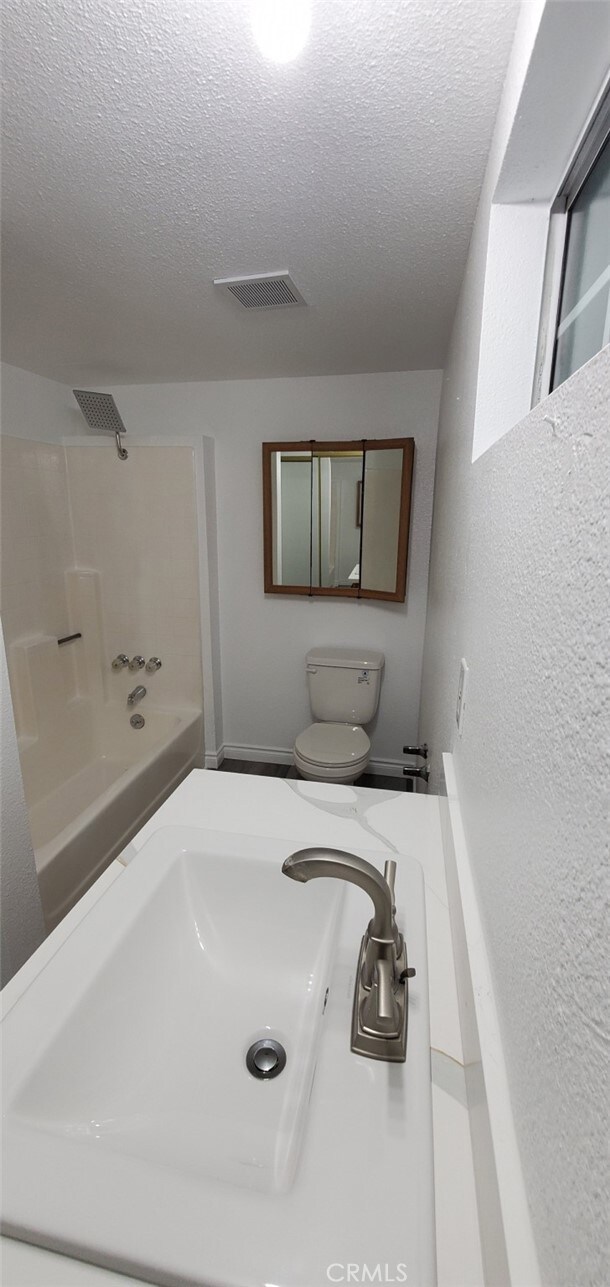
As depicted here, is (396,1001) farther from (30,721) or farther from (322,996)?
(30,721)

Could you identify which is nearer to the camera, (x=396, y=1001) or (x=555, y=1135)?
(x=555, y=1135)

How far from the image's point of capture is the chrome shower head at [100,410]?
7.01 ft

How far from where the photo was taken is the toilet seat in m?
2.12

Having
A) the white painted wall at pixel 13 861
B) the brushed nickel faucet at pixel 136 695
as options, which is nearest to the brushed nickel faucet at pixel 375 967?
the white painted wall at pixel 13 861

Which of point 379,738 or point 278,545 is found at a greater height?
point 278,545

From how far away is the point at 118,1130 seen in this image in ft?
1.89

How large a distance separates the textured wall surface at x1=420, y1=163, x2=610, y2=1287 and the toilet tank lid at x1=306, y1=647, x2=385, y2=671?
181 centimetres

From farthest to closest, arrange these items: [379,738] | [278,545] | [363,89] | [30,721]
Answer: [379,738], [278,545], [30,721], [363,89]

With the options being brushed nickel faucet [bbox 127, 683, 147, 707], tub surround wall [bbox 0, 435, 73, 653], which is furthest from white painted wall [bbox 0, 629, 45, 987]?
brushed nickel faucet [bbox 127, 683, 147, 707]

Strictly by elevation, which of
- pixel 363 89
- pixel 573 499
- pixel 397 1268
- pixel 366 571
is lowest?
pixel 397 1268

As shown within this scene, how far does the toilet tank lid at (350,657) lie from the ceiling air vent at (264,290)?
146cm

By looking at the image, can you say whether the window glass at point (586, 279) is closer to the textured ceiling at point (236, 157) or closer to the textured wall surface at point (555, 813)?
the textured wall surface at point (555, 813)

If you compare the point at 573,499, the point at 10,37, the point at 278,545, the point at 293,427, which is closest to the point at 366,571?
the point at 278,545

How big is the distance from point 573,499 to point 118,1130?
813 mm
